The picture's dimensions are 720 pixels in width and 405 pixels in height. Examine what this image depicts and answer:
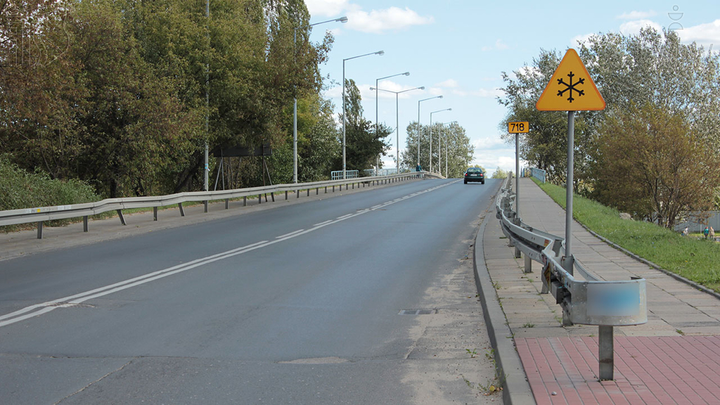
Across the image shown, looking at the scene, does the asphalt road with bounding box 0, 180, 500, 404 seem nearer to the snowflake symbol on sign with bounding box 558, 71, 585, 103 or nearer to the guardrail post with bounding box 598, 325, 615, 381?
the guardrail post with bounding box 598, 325, 615, 381

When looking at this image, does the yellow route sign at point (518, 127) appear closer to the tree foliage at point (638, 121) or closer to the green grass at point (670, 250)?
the green grass at point (670, 250)

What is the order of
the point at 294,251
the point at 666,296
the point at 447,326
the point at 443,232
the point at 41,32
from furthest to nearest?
the point at 443,232 < the point at 41,32 < the point at 294,251 < the point at 666,296 < the point at 447,326

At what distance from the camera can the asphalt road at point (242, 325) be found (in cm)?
520

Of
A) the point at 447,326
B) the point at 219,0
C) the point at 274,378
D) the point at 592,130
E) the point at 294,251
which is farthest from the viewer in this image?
the point at 592,130

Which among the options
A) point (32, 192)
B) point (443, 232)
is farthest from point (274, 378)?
point (32, 192)

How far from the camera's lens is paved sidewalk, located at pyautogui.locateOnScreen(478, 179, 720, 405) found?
15.4 ft

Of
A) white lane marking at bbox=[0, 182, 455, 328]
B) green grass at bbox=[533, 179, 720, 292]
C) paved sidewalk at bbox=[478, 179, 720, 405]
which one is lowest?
white lane marking at bbox=[0, 182, 455, 328]

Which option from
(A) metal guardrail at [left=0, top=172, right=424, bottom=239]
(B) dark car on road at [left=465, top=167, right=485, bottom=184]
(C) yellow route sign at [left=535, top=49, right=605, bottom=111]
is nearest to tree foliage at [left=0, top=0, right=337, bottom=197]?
(A) metal guardrail at [left=0, top=172, right=424, bottom=239]

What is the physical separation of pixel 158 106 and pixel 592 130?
49877mm

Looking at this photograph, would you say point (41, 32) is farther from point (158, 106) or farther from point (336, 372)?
point (336, 372)

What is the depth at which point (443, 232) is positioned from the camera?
17281mm

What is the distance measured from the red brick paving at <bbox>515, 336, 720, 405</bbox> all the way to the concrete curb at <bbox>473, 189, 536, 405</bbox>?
2.7 inches

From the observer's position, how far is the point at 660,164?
4219 cm

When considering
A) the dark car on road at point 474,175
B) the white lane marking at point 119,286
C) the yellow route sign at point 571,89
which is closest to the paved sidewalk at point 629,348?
the yellow route sign at point 571,89
